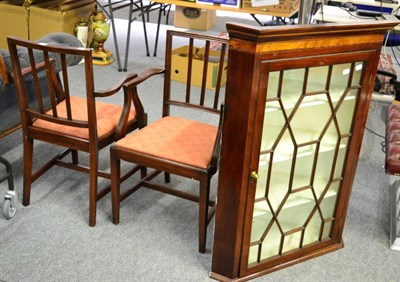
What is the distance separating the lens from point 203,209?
2100 millimetres

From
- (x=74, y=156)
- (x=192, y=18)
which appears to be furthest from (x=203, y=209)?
(x=192, y=18)

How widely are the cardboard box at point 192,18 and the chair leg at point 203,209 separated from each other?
423 cm

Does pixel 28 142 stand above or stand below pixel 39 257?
above

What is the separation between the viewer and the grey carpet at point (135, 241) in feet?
6.81

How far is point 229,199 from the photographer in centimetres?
187

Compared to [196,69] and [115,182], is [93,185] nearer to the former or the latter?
[115,182]

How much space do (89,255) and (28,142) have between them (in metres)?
0.62

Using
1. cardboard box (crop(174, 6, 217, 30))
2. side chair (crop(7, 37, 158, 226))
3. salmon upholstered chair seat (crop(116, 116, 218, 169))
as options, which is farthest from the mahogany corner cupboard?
cardboard box (crop(174, 6, 217, 30))

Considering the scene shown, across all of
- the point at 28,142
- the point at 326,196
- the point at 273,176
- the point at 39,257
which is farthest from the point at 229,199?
the point at 28,142

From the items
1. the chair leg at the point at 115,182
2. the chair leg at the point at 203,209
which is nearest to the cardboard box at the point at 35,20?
the chair leg at the point at 115,182

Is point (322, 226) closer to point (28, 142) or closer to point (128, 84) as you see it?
point (128, 84)

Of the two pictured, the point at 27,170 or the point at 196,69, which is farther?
the point at 196,69

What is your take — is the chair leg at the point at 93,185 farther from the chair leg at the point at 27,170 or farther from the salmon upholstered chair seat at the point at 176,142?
the chair leg at the point at 27,170

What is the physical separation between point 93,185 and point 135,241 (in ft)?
1.05
